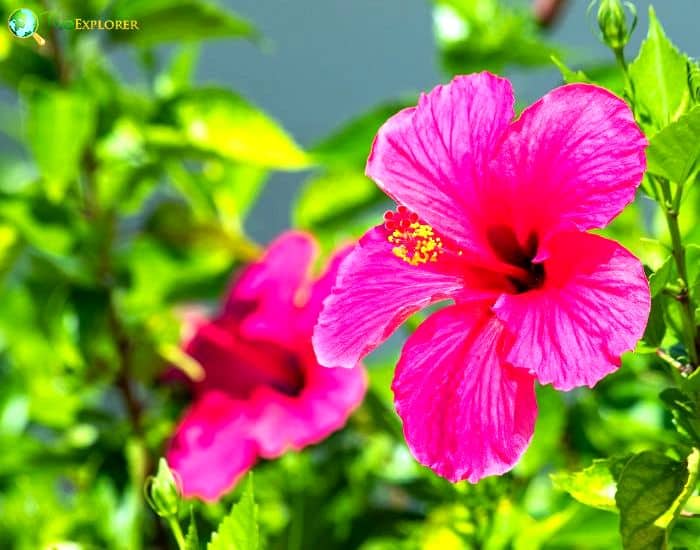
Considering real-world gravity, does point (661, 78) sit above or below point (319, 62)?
above

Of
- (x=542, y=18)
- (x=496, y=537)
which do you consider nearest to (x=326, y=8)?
(x=542, y=18)

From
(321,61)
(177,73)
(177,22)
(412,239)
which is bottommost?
(321,61)

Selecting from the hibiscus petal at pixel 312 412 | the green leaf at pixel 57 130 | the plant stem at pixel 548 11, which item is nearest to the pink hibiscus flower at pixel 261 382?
the hibiscus petal at pixel 312 412

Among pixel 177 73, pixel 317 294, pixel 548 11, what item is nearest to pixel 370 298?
pixel 317 294

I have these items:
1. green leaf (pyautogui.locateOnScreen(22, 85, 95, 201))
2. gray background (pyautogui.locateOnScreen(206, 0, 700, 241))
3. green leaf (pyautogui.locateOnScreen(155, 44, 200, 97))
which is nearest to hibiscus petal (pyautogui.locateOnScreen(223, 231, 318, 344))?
green leaf (pyautogui.locateOnScreen(22, 85, 95, 201))

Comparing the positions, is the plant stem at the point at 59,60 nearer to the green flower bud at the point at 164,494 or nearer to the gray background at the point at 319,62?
the green flower bud at the point at 164,494

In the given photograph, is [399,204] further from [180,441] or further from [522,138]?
[180,441]

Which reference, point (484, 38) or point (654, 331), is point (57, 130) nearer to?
point (484, 38)
